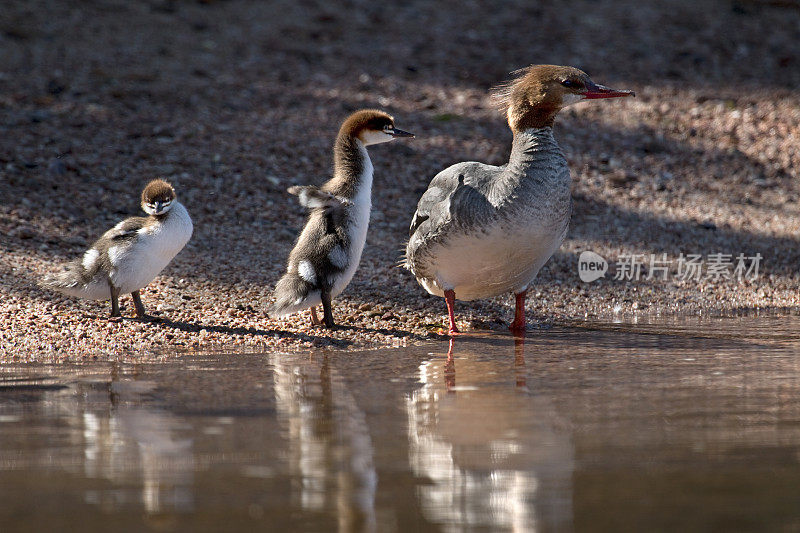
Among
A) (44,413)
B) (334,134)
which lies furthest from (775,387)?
(334,134)

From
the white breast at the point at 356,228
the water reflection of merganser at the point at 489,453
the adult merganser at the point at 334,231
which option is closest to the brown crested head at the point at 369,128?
the adult merganser at the point at 334,231

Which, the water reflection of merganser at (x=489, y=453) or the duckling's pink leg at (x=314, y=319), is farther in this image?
the duckling's pink leg at (x=314, y=319)

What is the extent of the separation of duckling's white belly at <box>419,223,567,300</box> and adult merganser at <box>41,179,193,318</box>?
1908 millimetres

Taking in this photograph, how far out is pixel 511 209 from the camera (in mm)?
6605

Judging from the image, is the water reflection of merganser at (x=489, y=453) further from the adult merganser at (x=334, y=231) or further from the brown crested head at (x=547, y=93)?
the brown crested head at (x=547, y=93)

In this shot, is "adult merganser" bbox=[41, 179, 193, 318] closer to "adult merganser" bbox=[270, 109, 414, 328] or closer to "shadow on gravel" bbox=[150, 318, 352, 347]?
"shadow on gravel" bbox=[150, 318, 352, 347]

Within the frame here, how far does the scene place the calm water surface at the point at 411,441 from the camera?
11.4ft

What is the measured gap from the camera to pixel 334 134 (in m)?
11.2

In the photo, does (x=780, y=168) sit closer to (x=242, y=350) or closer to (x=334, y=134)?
(x=334, y=134)

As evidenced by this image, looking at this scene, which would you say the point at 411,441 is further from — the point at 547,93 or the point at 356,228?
the point at 547,93

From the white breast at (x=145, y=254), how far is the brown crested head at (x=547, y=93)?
257cm

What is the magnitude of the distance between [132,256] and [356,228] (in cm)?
162

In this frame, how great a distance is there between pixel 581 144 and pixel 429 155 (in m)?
1.87

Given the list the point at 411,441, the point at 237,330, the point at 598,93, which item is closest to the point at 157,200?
the point at 237,330
